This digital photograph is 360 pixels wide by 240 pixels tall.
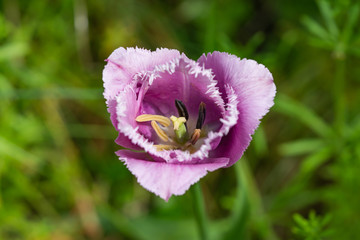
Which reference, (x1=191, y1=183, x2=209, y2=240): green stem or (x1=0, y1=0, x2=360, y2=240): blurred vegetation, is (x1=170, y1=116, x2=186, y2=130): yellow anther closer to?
(x1=191, y1=183, x2=209, y2=240): green stem

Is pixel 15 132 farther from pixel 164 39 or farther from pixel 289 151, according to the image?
pixel 289 151

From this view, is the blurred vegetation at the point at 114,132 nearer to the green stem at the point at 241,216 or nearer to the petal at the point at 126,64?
the green stem at the point at 241,216

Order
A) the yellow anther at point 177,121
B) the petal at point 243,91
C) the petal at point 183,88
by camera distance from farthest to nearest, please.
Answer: the yellow anther at point 177,121 < the petal at point 183,88 < the petal at point 243,91

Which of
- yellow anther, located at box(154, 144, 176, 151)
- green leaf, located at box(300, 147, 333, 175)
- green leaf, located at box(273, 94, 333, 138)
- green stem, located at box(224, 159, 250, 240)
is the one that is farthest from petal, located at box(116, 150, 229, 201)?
green leaf, located at box(273, 94, 333, 138)

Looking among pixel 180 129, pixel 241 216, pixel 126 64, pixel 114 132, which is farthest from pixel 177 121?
pixel 114 132

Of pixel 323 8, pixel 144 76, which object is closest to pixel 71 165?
pixel 144 76

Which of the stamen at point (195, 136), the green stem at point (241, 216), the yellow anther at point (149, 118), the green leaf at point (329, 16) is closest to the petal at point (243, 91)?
the stamen at point (195, 136)

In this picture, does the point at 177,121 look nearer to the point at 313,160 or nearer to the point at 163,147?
the point at 163,147
